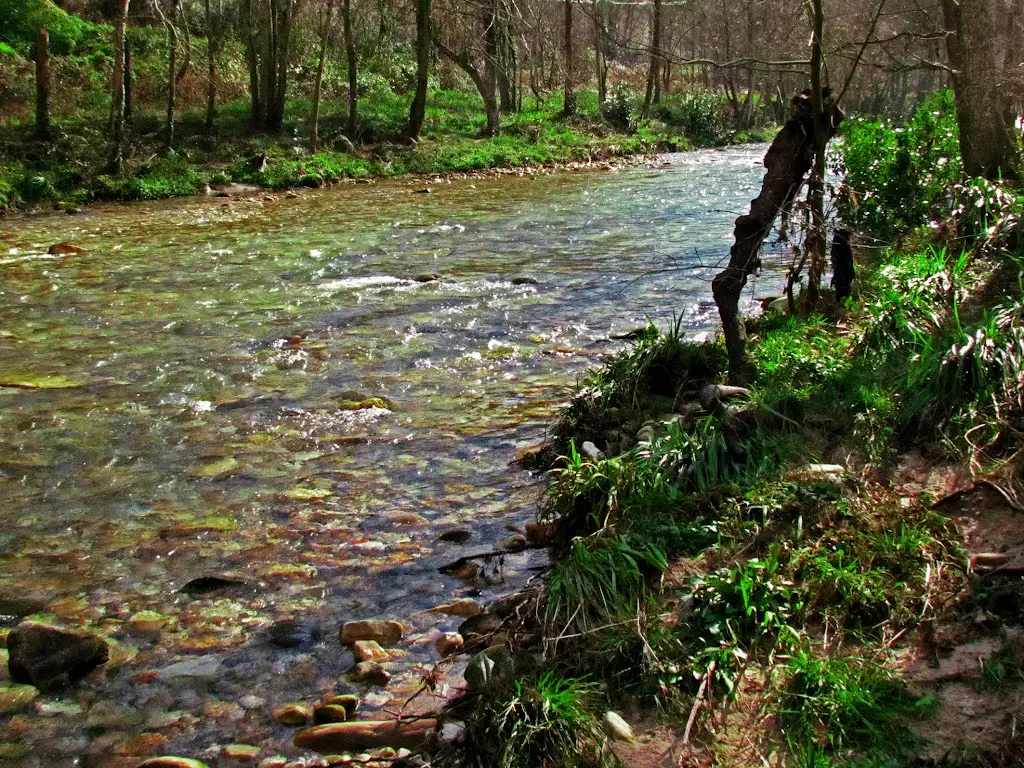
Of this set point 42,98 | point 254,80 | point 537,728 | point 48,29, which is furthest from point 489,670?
point 48,29

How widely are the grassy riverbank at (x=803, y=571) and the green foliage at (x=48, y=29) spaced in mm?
27798

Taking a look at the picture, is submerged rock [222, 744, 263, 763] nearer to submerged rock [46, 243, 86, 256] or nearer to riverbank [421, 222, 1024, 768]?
riverbank [421, 222, 1024, 768]

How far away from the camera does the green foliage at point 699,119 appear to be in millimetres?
38281

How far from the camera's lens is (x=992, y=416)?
3.99m

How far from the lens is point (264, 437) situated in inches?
239

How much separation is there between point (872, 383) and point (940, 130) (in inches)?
227

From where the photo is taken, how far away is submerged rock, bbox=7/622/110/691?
3471 millimetres

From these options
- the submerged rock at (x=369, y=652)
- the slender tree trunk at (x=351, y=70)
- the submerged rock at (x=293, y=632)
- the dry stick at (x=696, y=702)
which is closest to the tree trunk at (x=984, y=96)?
the dry stick at (x=696, y=702)

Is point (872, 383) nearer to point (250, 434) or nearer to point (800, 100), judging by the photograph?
point (800, 100)

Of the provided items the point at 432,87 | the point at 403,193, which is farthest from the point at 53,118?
the point at 432,87

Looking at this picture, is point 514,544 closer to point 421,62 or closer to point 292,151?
point 292,151

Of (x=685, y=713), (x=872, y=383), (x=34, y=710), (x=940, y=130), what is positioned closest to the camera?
(x=685, y=713)

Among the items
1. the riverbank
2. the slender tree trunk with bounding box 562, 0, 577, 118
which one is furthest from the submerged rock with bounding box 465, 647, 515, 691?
the slender tree trunk with bounding box 562, 0, 577, 118

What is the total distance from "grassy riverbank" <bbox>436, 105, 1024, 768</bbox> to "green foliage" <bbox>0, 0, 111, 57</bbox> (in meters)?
27.8
